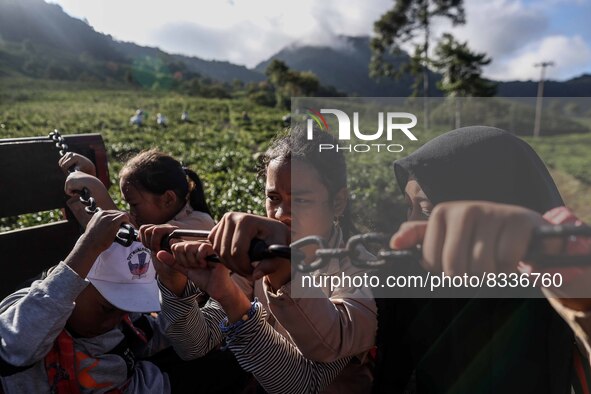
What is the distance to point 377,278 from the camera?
1.50m

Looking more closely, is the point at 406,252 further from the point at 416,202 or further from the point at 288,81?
the point at 288,81

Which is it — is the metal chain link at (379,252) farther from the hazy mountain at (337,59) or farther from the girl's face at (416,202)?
the hazy mountain at (337,59)

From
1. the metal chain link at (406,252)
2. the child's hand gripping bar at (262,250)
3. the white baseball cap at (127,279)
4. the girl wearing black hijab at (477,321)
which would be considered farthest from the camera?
the white baseball cap at (127,279)

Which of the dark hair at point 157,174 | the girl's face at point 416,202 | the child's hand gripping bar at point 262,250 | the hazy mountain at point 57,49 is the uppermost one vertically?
the hazy mountain at point 57,49

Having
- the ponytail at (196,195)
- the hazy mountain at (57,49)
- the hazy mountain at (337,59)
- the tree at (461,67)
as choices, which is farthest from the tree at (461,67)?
the hazy mountain at (337,59)

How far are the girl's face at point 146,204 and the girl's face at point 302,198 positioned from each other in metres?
1.19

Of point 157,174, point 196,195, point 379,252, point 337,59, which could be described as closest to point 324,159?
point 379,252

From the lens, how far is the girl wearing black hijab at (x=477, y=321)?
4.03 feet

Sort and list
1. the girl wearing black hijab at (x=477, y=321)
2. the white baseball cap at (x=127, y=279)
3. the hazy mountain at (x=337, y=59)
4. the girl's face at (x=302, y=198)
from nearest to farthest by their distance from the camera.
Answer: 1. the girl wearing black hijab at (x=477, y=321)
2. the girl's face at (x=302, y=198)
3. the white baseball cap at (x=127, y=279)
4. the hazy mountain at (x=337, y=59)

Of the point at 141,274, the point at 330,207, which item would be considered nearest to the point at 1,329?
the point at 141,274

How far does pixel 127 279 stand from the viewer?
6.51 ft

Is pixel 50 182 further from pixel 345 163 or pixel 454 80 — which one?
pixel 454 80

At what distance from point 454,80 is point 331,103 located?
43.9 metres

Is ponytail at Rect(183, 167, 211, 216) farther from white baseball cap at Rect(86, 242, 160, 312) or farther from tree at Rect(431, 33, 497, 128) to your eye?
tree at Rect(431, 33, 497, 128)
